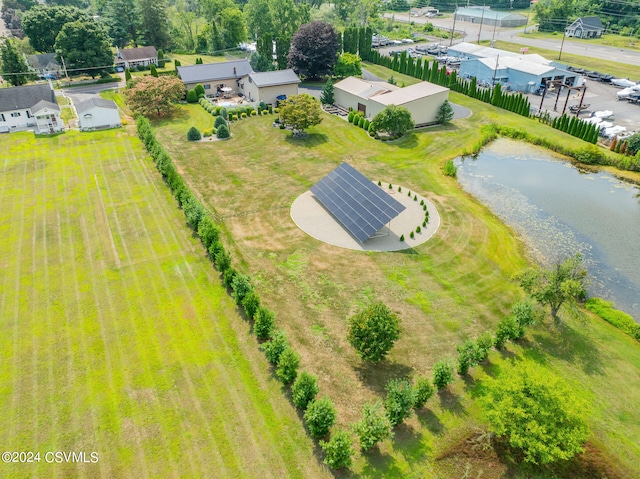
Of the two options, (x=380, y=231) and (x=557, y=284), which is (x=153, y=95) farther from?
(x=557, y=284)

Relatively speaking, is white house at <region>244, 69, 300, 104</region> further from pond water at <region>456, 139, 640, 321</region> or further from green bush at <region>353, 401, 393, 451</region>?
green bush at <region>353, 401, 393, 451</region>

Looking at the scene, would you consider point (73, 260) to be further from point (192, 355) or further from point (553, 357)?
point (553, 357)

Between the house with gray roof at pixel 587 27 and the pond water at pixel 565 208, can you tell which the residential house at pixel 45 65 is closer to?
the pond water at pixel 565 208

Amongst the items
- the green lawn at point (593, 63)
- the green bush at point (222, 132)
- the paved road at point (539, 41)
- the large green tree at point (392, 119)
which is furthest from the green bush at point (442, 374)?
the paved road at point (539, 41)

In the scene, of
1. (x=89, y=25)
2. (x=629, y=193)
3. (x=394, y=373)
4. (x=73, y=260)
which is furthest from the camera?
(x=89, y=25)

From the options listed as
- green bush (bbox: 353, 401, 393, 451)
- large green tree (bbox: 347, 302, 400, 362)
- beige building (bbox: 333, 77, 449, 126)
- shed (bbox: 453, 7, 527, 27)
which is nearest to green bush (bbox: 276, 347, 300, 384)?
large green tree (bbox: 347, 302, 400, 362)

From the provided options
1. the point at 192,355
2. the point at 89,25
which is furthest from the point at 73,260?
the point at 89,25

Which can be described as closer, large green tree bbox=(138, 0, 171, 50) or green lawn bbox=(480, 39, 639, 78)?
green lawn bbox=(480, 39, 639, 78)
